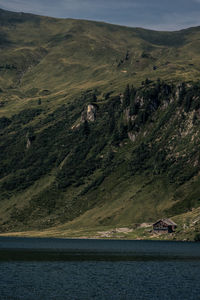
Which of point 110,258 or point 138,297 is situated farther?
point 110,258

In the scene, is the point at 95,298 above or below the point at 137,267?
above

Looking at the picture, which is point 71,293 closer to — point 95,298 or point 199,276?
point 95,298

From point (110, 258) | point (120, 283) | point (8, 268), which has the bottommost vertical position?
point (110, 258)

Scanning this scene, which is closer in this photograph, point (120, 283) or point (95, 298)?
point (95, 298)

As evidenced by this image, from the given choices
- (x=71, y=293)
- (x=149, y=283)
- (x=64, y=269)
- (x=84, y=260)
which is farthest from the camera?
(x=84, y=260)

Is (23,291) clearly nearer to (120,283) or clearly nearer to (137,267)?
(120,283)

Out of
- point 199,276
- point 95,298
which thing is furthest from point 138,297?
point 199,276

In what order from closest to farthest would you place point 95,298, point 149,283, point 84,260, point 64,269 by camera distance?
point 95,298 → point 149,283 → point 64,269 → point 84,260

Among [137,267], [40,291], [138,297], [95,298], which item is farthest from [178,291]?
[137,267]

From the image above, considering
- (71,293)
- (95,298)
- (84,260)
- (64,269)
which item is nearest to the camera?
(95,298)

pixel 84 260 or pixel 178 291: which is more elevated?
pixel 178 291
